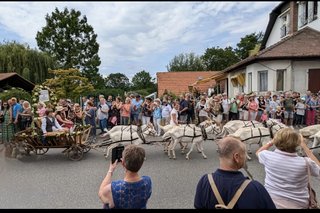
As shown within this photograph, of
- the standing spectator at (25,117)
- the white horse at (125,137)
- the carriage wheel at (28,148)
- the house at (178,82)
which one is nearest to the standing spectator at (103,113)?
the standing spectator at (25,117)

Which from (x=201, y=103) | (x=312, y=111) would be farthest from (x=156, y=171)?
(x=312, y=111)

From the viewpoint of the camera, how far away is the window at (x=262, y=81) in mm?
18269

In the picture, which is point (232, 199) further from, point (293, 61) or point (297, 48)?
point (297, 48)

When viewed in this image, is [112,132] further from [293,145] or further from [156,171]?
[293,145]

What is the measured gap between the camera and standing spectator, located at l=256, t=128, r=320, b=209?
2.78 metres

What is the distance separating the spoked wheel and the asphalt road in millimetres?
153

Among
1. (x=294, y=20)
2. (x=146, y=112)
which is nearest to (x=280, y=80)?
(x=294, y=20)

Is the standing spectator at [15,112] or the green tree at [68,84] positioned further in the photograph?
the green tree at [68,84]

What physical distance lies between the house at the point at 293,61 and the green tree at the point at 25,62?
19610mm

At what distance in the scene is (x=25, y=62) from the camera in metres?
28.5

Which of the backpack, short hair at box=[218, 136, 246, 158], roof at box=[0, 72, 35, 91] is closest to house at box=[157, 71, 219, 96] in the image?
roof at box=[0, 72, 35, 91]

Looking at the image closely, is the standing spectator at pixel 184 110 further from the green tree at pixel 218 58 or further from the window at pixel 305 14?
the green tree at pixel 218 58

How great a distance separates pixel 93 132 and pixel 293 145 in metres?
10.5

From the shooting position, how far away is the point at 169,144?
880 cm
